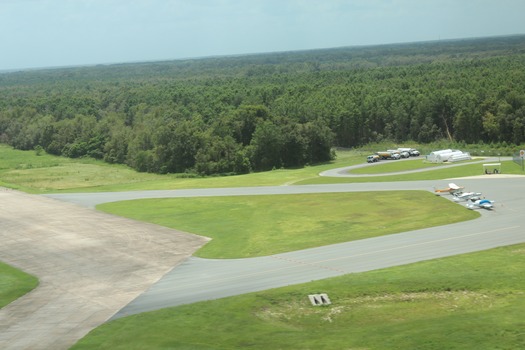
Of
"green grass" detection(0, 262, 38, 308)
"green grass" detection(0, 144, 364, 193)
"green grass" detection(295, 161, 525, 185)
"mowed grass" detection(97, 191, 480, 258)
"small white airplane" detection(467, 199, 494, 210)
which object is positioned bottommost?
"green grass" detection(0, 144, 364, 193)

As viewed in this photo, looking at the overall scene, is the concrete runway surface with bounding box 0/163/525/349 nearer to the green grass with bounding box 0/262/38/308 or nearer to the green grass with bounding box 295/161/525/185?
the green grass with bounding box 0/262/38/308

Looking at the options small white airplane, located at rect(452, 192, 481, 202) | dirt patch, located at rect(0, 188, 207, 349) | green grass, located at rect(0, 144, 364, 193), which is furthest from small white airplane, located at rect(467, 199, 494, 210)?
green grass, located at rect(0, 144, 364, 193)

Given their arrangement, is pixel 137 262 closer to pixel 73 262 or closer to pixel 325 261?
pixel 73 262

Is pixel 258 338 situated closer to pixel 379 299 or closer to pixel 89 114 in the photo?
pixel 379 299

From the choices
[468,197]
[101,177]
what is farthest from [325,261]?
[101,177]

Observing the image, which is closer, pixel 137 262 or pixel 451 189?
pixel 137 262
